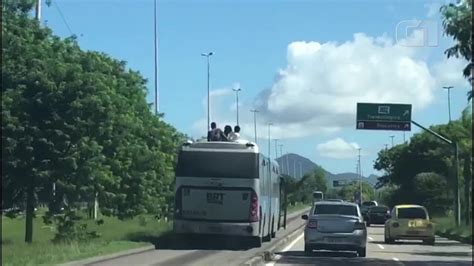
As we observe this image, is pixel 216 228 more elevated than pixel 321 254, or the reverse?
pixel 216 228

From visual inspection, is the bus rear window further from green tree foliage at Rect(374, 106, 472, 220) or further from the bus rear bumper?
green tree foliage at Rect(374, 106, 472, 220)

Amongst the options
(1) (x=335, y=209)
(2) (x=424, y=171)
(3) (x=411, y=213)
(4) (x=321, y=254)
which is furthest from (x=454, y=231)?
(2) (x=424, y=171)

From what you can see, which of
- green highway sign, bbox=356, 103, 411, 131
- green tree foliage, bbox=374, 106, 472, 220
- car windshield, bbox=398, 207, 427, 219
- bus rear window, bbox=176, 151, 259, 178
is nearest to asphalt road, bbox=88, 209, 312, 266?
bus rear window, bbox=176, 151, 259, 178

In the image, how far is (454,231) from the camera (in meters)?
45.7

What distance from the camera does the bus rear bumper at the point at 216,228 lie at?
1097 inches

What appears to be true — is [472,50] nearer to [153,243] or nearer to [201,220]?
[201,220]

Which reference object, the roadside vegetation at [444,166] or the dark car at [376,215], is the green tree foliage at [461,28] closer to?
the roadside vegetation at [444,166]

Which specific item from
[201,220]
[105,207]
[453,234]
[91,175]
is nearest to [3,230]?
[105,207]

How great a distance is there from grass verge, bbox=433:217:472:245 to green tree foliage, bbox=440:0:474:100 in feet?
63.5

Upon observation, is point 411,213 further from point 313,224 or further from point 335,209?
point 313,224

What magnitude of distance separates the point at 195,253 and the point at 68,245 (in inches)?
153

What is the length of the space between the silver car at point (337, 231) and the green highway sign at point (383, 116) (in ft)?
100

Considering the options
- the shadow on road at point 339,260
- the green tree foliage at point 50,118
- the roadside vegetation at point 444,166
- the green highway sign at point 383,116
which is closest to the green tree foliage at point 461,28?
the roadside vegetation at point 444,166

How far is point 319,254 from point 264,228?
3.25m
